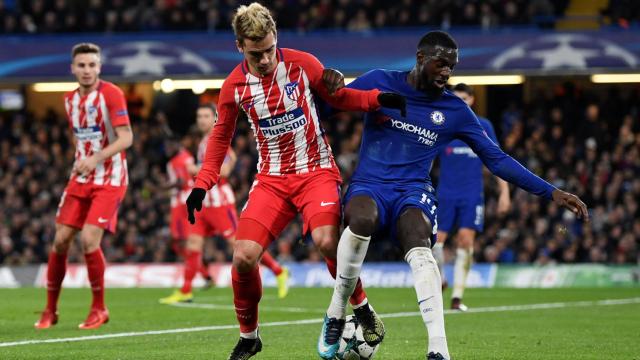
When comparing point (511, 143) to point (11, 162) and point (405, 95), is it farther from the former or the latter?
point (405, 95)

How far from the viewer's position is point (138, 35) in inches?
1096

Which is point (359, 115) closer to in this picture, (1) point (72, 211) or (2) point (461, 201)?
(2) point (461, 201)

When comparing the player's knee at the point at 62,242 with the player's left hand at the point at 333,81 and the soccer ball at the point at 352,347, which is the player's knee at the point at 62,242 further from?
the player's left hand at the point at 333,81

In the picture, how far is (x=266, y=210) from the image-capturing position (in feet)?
26.4

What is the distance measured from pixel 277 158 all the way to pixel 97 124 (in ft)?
12.3

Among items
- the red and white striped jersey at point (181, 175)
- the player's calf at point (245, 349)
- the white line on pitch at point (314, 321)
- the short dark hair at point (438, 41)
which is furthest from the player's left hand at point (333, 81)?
the red and white striped jersey at point (181, 175)

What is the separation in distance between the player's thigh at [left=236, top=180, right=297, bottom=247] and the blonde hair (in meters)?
1.05

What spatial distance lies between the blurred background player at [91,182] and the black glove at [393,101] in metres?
4.21

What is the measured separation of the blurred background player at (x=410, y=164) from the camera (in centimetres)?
766

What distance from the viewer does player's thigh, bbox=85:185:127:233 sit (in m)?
11.4

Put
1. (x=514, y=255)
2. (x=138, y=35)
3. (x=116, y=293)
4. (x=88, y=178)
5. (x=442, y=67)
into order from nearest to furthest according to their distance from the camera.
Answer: (x=442, y=67) < (x=88, y=178) < (x=116, y=293) < (x=514, y=255) < (x=138, y=35)

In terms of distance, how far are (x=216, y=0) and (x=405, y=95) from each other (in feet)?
71.0

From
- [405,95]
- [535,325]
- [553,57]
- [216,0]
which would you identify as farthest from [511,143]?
[405,95]

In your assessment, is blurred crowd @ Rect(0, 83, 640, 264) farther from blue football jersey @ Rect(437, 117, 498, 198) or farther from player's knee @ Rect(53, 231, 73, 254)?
player's knee @ Rect(53, 231, 73, 254)
